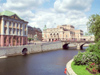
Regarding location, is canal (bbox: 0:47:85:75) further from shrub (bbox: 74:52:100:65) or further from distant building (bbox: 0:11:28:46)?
distant building (bbox: 0:11:28:46)

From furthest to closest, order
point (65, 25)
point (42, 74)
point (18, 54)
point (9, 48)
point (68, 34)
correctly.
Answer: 1. point (65, 25)
2. point (68, 34)
3. point (18, 54)
4. point (9, 48)
5. point (42, 74)

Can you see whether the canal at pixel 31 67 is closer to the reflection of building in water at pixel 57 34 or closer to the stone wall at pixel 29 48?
the stone wall at pixel 29 48

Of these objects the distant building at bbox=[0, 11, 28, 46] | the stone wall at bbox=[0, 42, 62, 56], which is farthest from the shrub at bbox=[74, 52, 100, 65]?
the distant building at bbox=[0, 11, 28, 46]

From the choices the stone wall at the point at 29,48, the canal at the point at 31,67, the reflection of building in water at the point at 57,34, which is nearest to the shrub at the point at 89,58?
the canal at the point at 31,67

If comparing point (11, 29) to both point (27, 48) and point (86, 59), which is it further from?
point (86, 59)

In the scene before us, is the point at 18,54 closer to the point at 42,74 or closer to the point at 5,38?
the point at 5,38

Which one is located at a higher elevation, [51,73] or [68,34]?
[68,34]

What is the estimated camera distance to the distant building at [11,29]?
5352cm

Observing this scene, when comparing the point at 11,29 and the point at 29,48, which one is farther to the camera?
the point at 29,48

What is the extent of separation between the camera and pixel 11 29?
190 ft

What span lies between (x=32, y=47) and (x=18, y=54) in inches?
442

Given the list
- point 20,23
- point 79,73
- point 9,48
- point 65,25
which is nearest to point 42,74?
point 79,73

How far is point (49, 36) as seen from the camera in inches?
5719

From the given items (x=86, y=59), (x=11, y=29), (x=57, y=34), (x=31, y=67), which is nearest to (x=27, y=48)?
(x=11, y=29)
